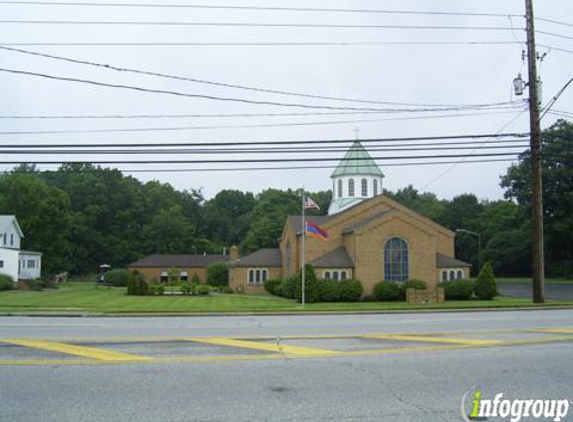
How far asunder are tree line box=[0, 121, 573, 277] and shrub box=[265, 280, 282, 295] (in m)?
28.4

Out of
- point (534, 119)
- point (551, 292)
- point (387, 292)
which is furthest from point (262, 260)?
point (534, 119)

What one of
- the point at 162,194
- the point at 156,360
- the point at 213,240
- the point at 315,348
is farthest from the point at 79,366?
the point at 213,240

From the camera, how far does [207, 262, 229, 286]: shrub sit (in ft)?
190

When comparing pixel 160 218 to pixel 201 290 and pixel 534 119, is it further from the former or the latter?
pixel 534 119

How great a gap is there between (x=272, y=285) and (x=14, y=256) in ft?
82.0

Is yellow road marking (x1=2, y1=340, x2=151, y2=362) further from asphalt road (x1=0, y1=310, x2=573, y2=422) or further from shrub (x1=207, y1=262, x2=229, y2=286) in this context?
shrub (x1=207, y1=262, x2=229, y2=286)

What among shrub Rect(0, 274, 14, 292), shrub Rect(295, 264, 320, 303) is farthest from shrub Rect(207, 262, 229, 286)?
shrub Rect(295, 264, 320, 303)

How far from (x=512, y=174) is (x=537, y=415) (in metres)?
65.2

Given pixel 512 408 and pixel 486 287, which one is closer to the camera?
pixel 512 408

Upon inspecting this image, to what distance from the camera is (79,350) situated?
11312 mm

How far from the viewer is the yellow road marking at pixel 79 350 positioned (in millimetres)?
10478

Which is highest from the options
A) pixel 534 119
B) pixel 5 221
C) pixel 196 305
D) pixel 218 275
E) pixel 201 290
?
pixel 534 119

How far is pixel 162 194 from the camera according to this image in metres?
93.2

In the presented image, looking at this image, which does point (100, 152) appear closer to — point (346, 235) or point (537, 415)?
point (537, 415)
